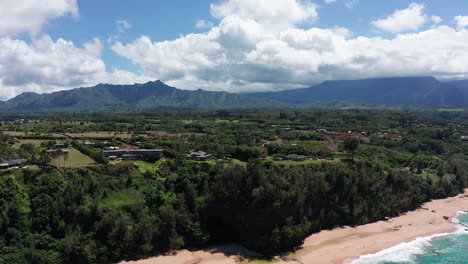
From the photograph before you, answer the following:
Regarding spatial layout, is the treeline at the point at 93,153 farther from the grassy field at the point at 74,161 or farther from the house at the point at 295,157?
the house at the point at 295,157

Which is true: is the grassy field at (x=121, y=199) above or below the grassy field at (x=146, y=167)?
below

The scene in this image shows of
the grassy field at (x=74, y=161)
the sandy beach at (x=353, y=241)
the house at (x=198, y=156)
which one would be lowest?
the sandy beach at (x=353, y=241)

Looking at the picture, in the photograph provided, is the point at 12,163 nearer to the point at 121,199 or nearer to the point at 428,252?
the point at 121,199

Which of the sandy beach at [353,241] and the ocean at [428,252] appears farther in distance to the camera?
the ocean at [428,252]

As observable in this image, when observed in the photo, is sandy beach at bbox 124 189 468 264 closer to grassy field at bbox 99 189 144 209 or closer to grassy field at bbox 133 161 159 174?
grassy field at bbox 99 189 144 209

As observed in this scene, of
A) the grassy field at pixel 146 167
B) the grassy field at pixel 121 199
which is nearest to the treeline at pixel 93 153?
the grassy field at pixel 146 167

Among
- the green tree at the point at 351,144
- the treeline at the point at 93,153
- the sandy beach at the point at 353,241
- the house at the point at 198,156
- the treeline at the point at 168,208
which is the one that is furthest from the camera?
the green tree at the point at 351,144
